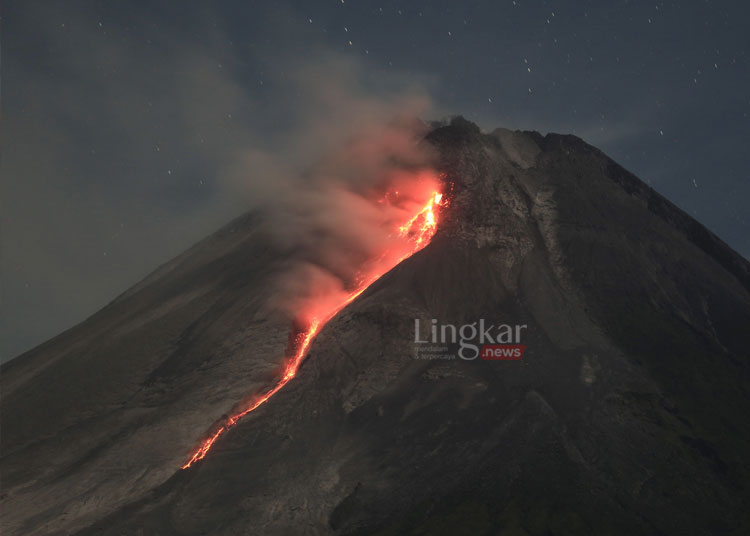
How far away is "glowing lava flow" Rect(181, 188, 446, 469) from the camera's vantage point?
65325mm

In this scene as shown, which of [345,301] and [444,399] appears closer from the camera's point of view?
[444,399]

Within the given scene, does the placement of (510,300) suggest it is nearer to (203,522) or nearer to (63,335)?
(203,522)

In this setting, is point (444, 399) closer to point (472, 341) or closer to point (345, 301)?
point (472, 341)

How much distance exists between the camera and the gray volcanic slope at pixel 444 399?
55.8 metres

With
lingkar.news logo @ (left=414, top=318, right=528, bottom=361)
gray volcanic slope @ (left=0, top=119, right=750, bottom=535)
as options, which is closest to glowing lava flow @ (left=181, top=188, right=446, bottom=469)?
gray volcanic slope @ (left=0, top=119, right=750, bottom=535)

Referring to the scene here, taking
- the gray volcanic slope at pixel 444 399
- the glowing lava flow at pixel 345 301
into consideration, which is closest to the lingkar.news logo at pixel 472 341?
the gray volcanic slope at pixel 444 399

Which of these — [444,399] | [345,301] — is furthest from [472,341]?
[345,301]

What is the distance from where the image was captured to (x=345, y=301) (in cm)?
8475

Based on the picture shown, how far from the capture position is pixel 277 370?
2899 inches

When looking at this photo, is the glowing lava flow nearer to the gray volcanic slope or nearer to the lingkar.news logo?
the gray volcanic slope

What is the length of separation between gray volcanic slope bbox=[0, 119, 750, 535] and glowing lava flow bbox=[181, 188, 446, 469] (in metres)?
1.94

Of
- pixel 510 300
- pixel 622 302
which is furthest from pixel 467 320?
pixel 622 302

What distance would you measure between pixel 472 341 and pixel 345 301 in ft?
63.3

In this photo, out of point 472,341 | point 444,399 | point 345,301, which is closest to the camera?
point 444,399
